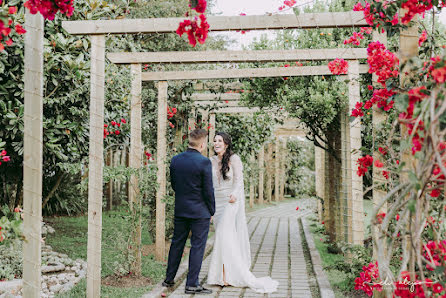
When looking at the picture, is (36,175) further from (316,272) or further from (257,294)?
(316,272)

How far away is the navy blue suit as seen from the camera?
4.44 metres

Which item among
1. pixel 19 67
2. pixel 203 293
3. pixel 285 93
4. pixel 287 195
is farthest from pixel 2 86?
pixel 287 195

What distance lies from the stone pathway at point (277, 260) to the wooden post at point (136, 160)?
1.96ft

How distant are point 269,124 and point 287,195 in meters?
10.8

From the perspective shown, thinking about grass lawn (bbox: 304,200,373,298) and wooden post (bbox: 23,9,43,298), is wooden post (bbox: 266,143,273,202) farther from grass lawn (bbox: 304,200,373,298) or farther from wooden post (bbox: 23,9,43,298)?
wooden post (bbox: 23,9,43,298)

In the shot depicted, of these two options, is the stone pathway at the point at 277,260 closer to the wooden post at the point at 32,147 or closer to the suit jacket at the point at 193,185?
the suit jacket at the point at 193,185

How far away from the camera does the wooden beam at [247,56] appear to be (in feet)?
16.0

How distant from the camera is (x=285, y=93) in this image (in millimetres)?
6887

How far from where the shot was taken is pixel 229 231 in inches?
200

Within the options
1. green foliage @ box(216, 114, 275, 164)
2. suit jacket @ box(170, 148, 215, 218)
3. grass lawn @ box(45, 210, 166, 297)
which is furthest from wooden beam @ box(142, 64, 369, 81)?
green foliage @ box(216, 114, 275, 164)

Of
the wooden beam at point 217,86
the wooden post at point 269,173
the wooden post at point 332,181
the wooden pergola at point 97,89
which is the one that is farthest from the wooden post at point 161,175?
the wooden post at point 269,173

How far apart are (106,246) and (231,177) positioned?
8.52 feet

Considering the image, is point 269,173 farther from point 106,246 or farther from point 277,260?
point 106,246

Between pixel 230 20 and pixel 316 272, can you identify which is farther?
pixel 316 272
